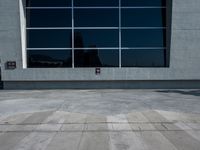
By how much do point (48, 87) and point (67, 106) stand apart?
1004 centimetres

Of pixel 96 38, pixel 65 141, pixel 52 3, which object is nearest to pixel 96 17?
pixel 96 38

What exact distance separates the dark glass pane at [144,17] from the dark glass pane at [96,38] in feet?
4.43

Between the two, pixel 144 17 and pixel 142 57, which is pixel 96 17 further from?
pixel 142 57

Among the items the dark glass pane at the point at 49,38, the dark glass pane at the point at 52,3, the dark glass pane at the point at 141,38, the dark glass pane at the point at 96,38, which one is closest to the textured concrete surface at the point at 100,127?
the dark glass pane at the point at 49,38

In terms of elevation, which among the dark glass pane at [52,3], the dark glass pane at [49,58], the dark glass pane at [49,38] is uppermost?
the dark glass pane at [52,3]

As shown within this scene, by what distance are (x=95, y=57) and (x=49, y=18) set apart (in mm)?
4916

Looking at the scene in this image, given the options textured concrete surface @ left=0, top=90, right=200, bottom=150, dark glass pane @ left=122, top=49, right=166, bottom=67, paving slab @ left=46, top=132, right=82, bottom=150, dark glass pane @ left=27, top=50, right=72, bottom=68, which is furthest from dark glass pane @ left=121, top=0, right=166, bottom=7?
paving slab @ left=46, top=132, right=82, bottom=150

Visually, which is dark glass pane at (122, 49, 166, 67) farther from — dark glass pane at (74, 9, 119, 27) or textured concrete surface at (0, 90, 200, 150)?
textured concrete surface at (0, 90, 200, 150)

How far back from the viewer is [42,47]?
23.6 m

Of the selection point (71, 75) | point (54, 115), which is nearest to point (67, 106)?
point (54, 115)

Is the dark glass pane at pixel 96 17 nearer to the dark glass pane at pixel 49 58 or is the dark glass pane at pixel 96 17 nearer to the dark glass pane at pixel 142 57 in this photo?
the dark glass pane at pixel 142 57

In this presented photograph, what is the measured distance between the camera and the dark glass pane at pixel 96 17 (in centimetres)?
2386

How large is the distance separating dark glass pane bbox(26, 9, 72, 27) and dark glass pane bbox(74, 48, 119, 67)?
8.58 feet

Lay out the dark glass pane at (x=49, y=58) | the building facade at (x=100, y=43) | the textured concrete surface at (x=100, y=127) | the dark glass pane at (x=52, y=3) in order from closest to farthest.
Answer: the textured concrete surface at (x=100, y=127)
the building facade at (x=100, y=43)
the dark glass pane at (x=49, y=58)
the dark glass pane at (x=52, y=3)
